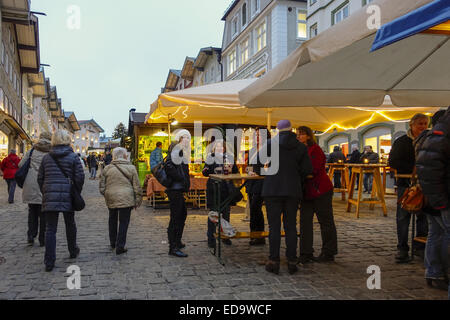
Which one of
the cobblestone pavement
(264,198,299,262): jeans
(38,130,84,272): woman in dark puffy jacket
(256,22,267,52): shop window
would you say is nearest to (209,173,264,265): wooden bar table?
the cobblestone pavement

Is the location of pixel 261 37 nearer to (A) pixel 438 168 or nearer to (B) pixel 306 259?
(B) pixel 306 259

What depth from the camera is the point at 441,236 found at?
13.3 ft

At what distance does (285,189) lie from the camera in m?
4.68

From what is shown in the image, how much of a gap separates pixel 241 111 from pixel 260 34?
2139 cm

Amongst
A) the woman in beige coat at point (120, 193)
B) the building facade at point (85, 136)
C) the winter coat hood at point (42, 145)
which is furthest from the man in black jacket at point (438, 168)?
the building facade at point (85, 136)

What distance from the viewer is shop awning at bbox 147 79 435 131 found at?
693 cm

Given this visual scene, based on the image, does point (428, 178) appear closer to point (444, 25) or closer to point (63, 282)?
point (444, 25)

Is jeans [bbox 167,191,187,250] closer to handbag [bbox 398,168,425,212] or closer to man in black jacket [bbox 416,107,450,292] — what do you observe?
handbag [bbox 398,168,425,212]

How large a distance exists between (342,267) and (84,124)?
11012 cm

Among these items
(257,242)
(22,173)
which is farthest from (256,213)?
(22,173)

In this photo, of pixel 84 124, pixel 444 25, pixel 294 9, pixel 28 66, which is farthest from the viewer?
pixel 84 124

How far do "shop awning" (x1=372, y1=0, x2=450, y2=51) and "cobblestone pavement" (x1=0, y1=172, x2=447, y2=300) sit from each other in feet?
8.20
